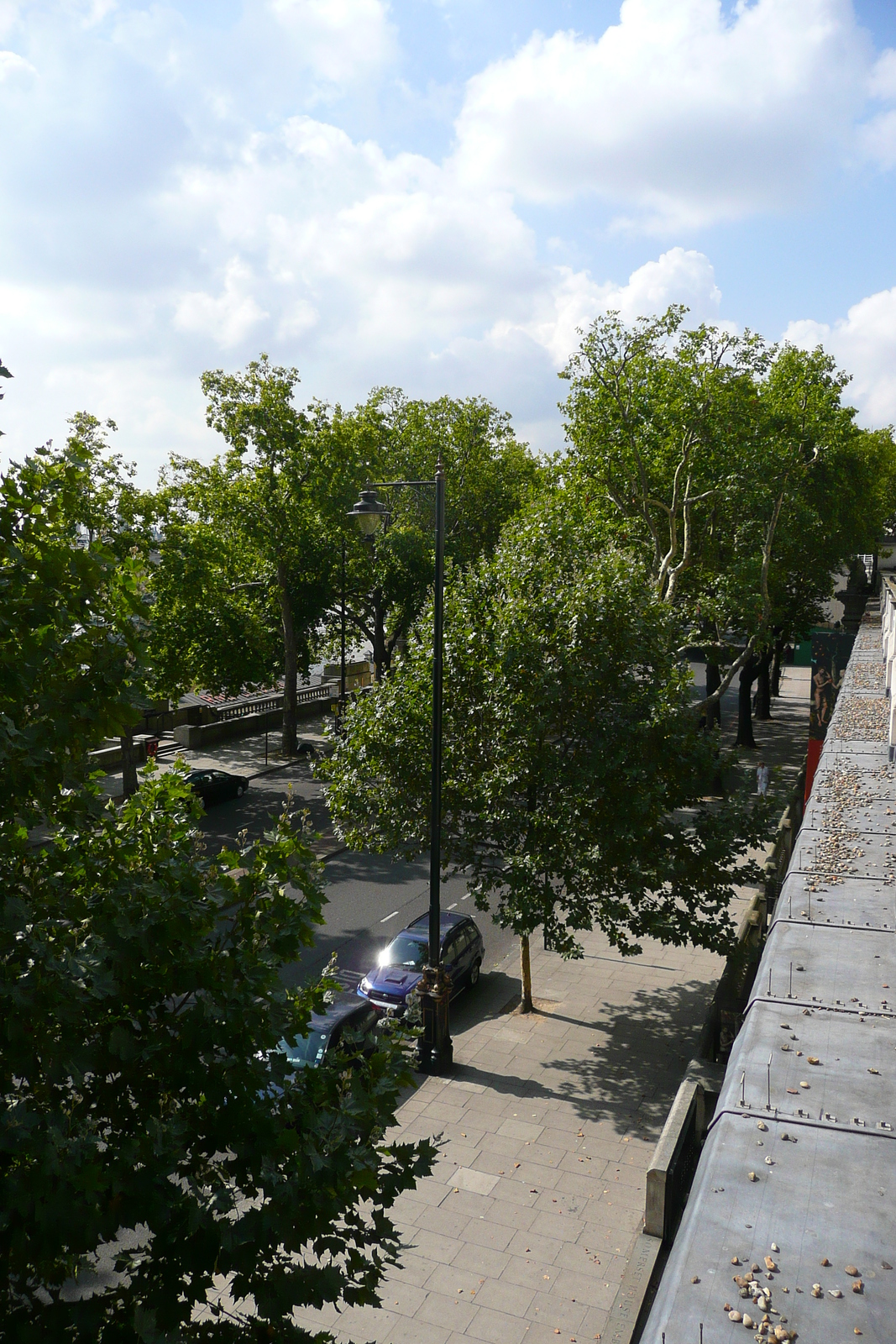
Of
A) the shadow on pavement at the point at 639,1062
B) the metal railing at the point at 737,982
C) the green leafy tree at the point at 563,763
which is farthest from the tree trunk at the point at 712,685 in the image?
the green leafy tree at the point at 563,763

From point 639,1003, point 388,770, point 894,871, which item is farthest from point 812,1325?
point 639,1003

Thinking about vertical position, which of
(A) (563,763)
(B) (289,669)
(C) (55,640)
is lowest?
(A) (563,763)

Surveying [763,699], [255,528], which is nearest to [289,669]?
[255,528]

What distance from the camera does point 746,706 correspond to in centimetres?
3522

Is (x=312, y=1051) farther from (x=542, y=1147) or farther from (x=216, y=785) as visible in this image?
(x=216, y=785)

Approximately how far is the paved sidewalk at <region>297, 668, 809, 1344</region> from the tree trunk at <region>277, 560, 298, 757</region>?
60.2ft

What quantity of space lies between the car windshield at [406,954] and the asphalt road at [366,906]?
70 centimetres

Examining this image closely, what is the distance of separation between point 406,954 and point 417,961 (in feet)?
0.83

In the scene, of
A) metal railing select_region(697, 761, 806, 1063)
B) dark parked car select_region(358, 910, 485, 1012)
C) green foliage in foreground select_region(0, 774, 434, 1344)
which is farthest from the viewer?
dark parked car select_region(358, 910, 485, 1012)

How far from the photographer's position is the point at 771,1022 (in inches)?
293

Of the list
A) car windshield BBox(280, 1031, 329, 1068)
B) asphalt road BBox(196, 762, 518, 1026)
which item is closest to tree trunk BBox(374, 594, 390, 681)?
asphalt road BBox(196, 762, 518, 1026)

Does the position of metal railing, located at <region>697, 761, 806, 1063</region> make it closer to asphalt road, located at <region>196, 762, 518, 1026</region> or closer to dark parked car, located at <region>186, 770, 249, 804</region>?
asphalt road, located at <region>196, 762, 518, 1026</region>

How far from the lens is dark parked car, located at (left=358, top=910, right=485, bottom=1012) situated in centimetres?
1501

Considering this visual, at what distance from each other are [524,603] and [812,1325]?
1011cm
